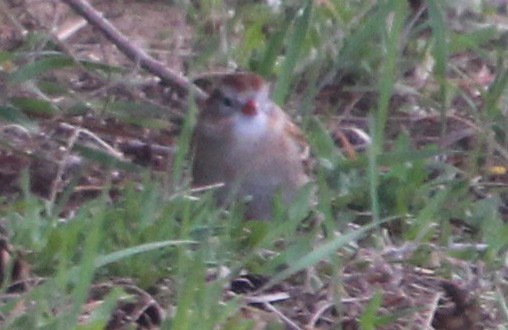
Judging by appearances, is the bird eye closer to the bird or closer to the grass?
the bird

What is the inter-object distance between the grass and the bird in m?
0.09

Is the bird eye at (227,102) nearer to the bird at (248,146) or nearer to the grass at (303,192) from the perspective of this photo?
the bird at (248,146)

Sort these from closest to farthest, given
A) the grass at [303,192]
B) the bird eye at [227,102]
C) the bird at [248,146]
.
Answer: the grass at [303,192]
the bird at [248,146]
the bird eye at [227,102]

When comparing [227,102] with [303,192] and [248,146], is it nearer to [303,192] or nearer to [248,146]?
[248,146]

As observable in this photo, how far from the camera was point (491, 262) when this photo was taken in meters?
4.76

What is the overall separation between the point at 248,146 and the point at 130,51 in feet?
2.10

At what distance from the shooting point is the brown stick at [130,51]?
5586 millimetres

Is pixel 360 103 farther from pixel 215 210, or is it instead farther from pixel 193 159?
pixel 215 210

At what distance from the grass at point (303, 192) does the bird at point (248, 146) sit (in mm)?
88

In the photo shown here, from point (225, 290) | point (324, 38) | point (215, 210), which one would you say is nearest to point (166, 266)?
point (225, 290)

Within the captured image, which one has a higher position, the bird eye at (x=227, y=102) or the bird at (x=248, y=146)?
the bird eye at (x=227, y=102)

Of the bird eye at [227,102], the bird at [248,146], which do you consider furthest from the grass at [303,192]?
the bird eye at [227,102]

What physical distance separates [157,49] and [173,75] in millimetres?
873

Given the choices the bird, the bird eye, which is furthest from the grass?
the bird eye
